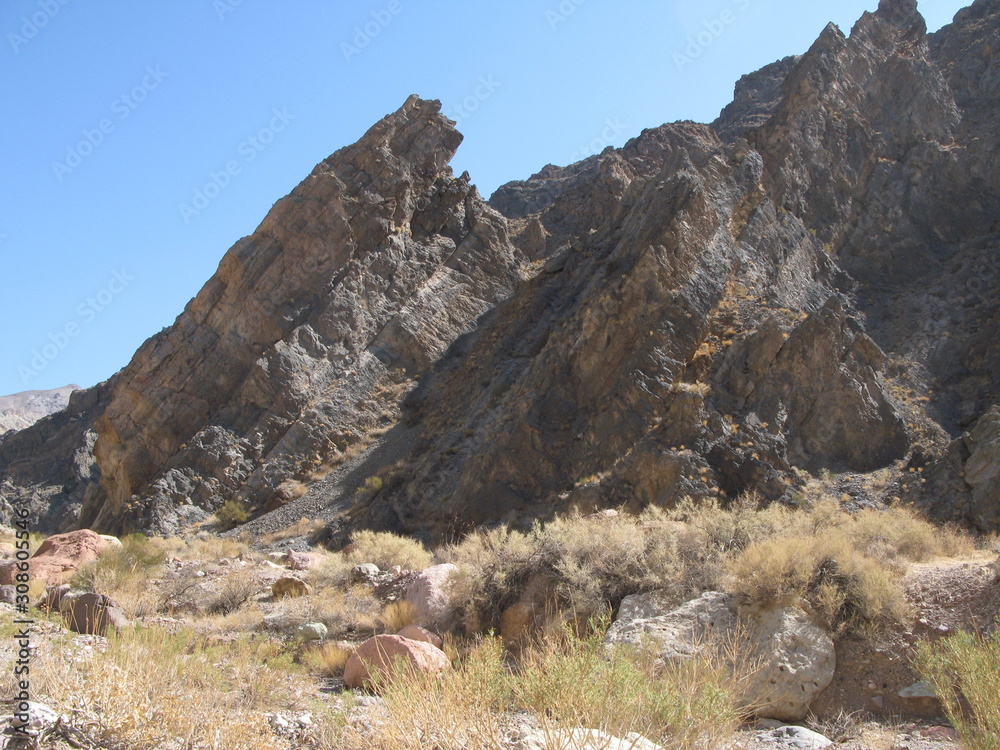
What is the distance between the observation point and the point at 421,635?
8406 millimetres

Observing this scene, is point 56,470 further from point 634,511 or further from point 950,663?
point 950,663

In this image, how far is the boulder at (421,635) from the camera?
838 cm

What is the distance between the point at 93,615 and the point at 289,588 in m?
4.16

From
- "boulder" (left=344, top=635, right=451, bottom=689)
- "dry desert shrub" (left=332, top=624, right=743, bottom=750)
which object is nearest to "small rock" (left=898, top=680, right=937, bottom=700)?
"dry desert shrub" (left=332, top=624, right=743, bottom=750)

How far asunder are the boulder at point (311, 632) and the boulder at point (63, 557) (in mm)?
4924

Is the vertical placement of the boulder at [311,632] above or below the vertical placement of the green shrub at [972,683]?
above

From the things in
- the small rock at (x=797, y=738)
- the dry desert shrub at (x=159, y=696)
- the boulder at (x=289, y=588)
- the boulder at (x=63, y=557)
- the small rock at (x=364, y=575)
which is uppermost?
the boulder at (x=63, y=557)

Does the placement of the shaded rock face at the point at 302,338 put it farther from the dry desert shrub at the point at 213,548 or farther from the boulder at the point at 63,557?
the boulder at the point at 63,557

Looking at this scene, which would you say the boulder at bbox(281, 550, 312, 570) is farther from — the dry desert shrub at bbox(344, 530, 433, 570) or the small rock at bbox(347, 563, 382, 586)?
the small rock at bbox(347, 563, 382, 586)

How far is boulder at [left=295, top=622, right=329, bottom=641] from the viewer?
30.6 ft

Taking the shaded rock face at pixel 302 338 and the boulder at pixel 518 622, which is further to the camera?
the shaded rock face at pixel 302 338

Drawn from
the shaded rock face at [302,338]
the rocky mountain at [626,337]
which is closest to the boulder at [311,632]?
the rocky mountain at [626,337]

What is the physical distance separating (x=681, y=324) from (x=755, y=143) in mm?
15957

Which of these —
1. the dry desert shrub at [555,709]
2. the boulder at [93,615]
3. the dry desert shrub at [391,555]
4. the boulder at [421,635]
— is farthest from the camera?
the dry desert shrub at [391,555]
